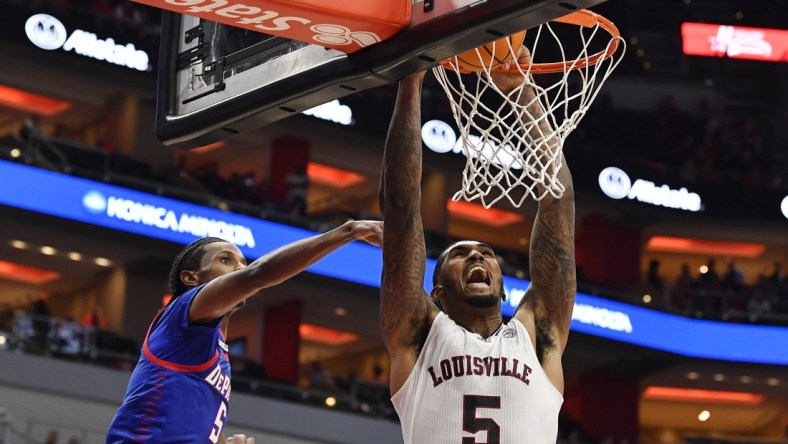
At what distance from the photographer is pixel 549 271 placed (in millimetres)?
5508

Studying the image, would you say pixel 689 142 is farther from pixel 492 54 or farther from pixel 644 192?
pixel 492 54

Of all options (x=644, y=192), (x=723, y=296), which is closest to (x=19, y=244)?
(x=644, y=192)

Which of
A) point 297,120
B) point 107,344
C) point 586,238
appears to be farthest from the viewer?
point 586,238

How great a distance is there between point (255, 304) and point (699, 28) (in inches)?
497

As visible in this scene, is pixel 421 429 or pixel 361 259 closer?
pixel 421 429

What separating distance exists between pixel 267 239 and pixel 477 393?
53.7ft

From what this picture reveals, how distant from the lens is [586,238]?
92.2 feet

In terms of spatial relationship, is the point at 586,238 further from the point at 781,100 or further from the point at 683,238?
the point at 781,100

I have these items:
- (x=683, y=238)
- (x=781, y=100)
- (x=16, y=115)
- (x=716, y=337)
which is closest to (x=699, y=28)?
(x=781, y=100)

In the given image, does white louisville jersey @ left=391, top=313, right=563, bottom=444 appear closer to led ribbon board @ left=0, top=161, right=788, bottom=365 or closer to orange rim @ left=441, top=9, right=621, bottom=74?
orange rim @ left=441, top=9, right=621, bottom=74

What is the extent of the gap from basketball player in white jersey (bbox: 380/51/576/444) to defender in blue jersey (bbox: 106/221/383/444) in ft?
0.93

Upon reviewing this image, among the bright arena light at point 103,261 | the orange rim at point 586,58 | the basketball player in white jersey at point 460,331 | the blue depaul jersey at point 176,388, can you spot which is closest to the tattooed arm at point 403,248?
the basketball player in white jersey at point 460,331

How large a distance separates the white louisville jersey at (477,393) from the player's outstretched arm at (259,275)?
693mm

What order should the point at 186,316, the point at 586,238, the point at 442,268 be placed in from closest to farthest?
the point at 186,316 → the point at 442,268 → the point at 586,238
